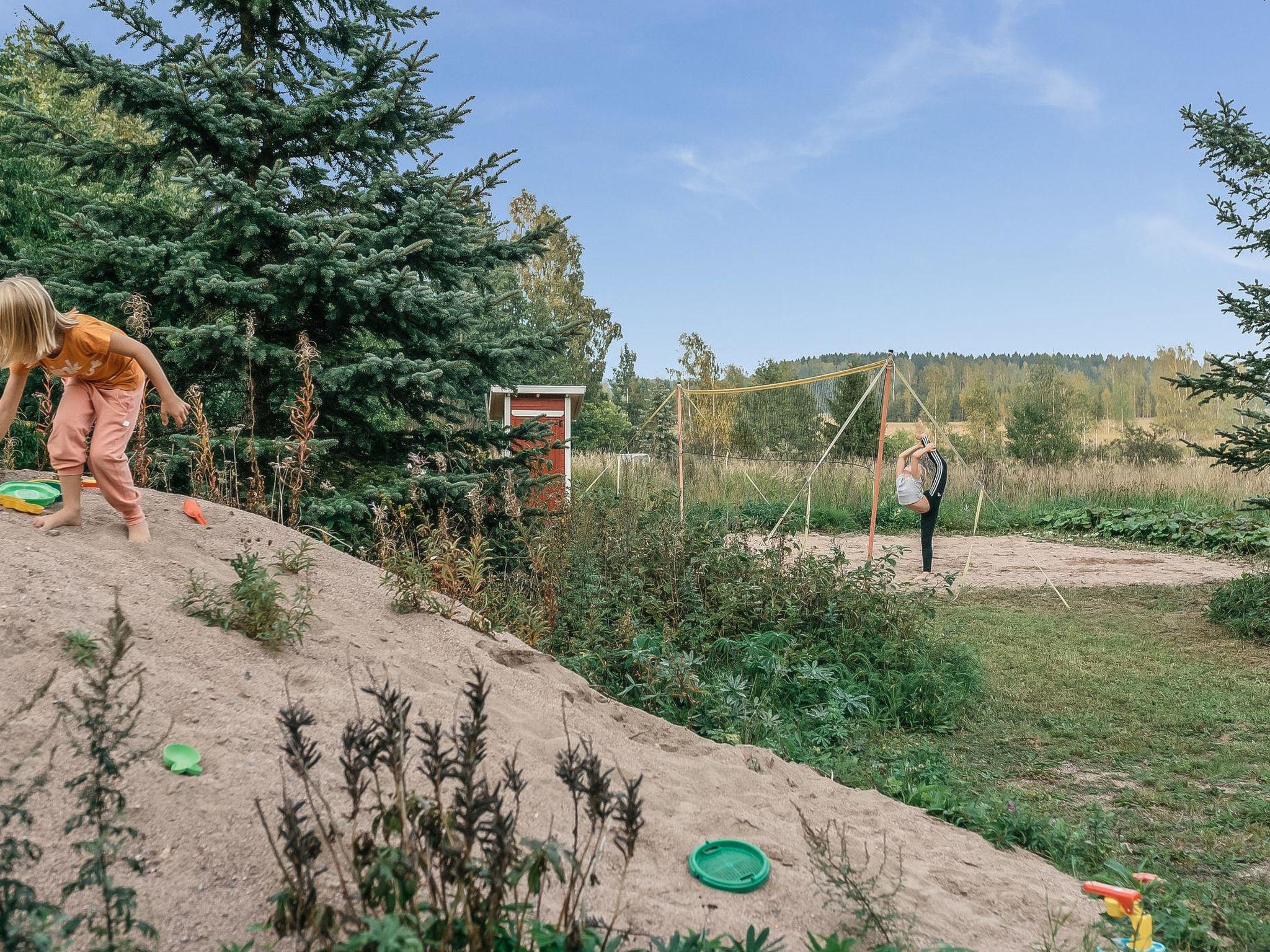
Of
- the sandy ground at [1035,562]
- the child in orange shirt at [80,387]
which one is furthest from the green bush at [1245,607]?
the child in orange shirt at [80,387]

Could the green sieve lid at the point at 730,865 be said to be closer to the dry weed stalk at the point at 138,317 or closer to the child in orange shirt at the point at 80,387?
the child in orange shirt at the point at 80,387

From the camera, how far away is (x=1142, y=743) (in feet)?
17.1

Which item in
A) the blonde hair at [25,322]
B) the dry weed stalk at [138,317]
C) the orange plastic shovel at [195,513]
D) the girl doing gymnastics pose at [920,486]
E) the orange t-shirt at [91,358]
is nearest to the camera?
the blonde hair at [25,322]

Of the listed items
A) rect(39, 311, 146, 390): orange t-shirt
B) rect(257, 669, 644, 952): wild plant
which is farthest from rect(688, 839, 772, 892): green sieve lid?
rect(39, 311, 146, 390): orange t-shirt

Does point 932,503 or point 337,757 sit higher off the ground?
point 932,503

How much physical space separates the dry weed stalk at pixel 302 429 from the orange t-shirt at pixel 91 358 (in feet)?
3.66

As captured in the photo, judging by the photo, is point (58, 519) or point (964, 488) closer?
point (58, 519)

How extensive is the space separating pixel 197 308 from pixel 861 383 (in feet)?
83.2

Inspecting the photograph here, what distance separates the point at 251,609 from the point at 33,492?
192 cm

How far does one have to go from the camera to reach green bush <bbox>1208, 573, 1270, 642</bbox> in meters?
7.99

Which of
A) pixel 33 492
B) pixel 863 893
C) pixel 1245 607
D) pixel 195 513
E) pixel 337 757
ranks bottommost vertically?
pixel 1245 607

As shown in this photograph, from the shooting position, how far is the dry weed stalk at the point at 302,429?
18.1 feet

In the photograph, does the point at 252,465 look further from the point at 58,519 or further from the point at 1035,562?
the point at 1035,562

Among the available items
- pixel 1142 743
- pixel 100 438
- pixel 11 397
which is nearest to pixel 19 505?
pixel 11 397
